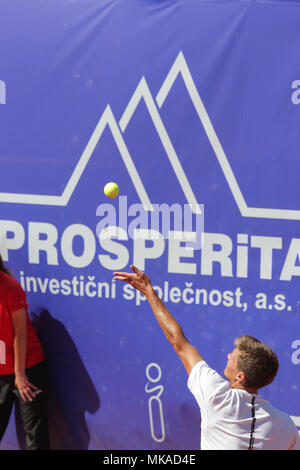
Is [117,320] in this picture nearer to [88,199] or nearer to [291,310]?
[88,199]

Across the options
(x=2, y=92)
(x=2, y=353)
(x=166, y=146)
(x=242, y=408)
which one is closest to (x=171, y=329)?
(x=242, y=408)

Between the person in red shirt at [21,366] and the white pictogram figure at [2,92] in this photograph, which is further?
the white pictogram figure at [2,92]

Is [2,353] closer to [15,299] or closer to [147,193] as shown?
[15,299]

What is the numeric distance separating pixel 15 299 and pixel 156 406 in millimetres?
974

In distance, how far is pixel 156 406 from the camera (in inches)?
144

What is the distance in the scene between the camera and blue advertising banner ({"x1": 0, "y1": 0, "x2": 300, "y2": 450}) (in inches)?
133

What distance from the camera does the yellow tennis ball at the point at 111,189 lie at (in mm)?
3529

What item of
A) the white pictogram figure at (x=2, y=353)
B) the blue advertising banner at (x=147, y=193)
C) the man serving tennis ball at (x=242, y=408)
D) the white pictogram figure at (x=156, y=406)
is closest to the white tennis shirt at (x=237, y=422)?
the man serving tennis ball at (x=242, y=408)

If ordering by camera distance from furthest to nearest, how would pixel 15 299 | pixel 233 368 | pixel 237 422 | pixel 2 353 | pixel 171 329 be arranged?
pixel 2 353, pixel 15 299, pixel 171 329, pixel 233 368, pixel 237 422

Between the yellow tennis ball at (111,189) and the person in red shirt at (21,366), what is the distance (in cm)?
67

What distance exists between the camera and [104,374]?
12.2 ft

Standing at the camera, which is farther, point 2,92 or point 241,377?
point 2,92

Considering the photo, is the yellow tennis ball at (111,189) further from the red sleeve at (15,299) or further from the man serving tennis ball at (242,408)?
the man serving tennis ball at (242,408)

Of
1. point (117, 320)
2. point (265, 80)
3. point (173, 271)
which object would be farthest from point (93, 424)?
point (265, 80)
